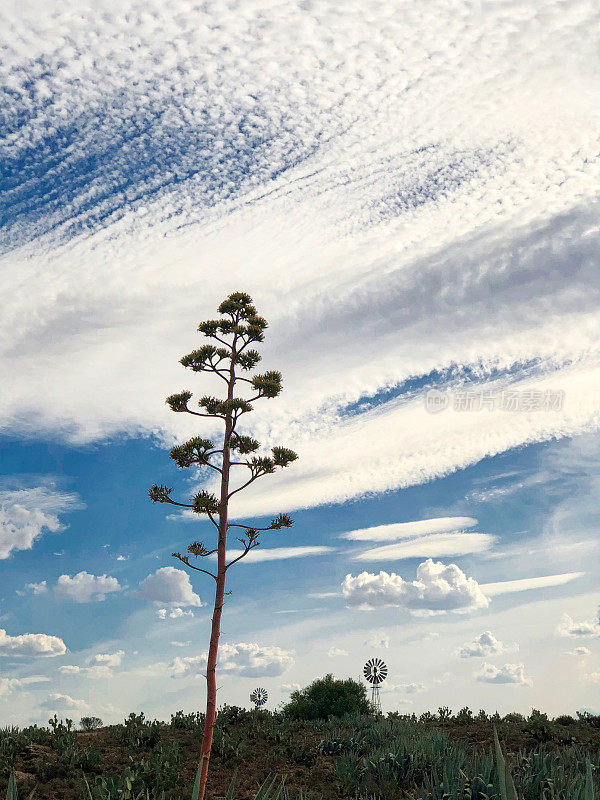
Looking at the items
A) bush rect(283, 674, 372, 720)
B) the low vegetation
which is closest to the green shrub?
the low vegetation

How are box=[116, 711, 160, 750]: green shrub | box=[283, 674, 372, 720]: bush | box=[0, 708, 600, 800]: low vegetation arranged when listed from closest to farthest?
box=[0, 708, 600, 800]: low vegetation, box=[116, 711, 160, 750]: green shrub, box=[283, 674, 372, 720]: bush

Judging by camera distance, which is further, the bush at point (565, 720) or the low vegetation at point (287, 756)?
the bush at point (565, 720)

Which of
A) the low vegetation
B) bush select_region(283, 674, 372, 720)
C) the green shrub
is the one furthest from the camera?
bush select_region(283, 674, 372, 720)

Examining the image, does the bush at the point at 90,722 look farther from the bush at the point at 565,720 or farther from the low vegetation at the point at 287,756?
the bush at the point at 565,720

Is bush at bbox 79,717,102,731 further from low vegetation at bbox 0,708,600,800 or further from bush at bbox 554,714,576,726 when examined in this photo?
bush at bbox 554,714,576,726

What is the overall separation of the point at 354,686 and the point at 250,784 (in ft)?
49.2

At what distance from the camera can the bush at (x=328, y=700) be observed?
79.6ft

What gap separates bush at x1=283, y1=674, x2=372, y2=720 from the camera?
2425 cm

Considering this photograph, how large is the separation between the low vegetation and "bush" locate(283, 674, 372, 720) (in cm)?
601

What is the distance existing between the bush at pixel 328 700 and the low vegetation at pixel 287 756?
19.7 feet

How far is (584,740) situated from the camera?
1521 centimetres

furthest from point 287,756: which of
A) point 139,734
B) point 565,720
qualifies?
point 565,720

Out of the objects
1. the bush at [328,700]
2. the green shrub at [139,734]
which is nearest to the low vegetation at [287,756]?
the green shrub at [139,734]

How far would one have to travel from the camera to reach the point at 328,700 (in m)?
24.9
